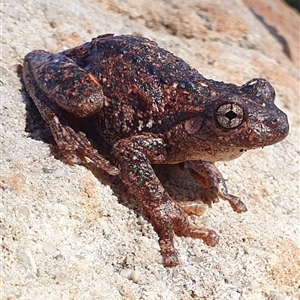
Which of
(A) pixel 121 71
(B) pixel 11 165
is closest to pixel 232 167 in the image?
(A) pixel 121 71

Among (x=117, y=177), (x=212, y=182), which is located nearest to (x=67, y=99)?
(x=117, y=177)

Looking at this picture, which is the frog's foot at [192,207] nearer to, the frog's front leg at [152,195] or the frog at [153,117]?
the frog at [153,117]

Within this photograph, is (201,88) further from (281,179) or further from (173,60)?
(281,179)

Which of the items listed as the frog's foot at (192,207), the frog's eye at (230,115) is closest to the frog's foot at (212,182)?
the frog's foot at (192,207)

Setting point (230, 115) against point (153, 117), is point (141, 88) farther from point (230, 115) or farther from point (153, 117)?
point (230, 115)

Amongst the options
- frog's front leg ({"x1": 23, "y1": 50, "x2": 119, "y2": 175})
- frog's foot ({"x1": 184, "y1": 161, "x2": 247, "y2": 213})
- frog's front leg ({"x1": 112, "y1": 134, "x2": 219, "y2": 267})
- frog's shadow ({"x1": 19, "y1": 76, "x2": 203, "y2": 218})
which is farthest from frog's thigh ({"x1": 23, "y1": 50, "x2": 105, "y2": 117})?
frog's foot ({"x1": 184, "y1": 161, "x2": 247, "y2": 213})

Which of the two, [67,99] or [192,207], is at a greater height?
[67,99]
